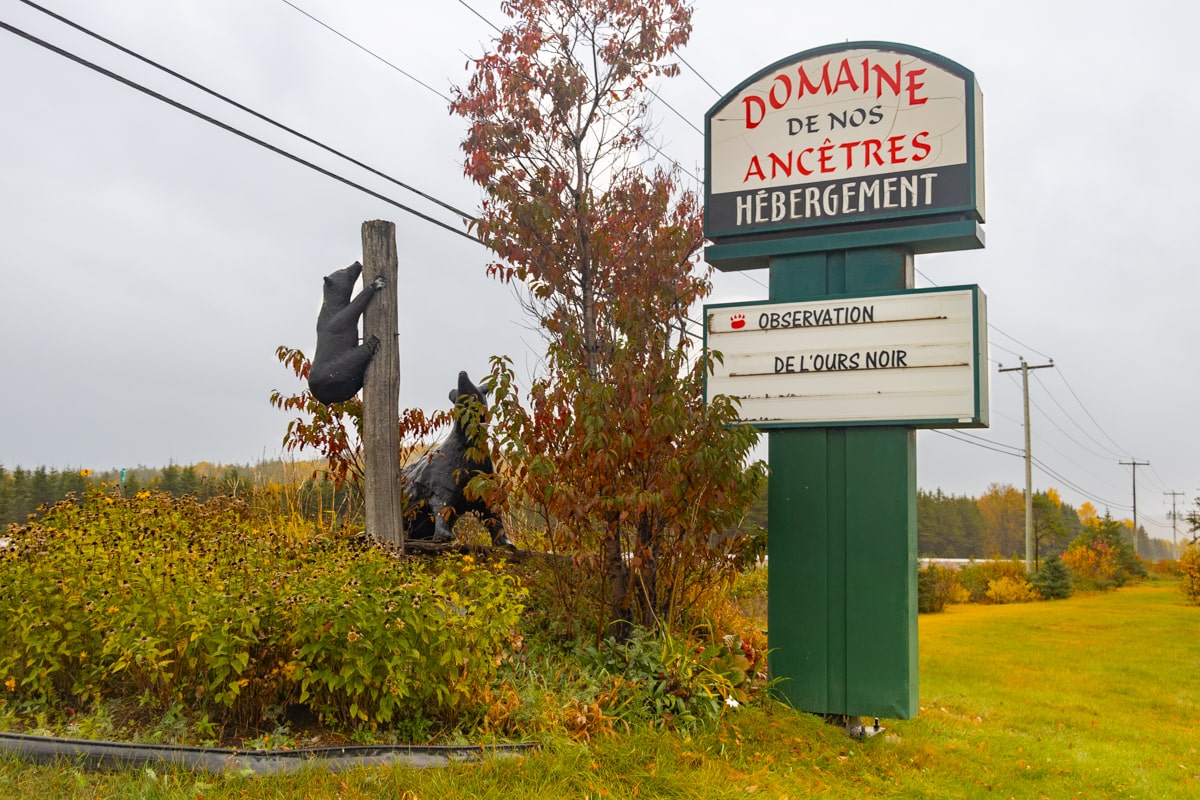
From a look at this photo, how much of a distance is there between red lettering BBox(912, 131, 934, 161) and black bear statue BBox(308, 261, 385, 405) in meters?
4.81

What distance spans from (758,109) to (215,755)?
6086 millimetres

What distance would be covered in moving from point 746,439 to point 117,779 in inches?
176

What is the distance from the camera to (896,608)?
22.5 ft

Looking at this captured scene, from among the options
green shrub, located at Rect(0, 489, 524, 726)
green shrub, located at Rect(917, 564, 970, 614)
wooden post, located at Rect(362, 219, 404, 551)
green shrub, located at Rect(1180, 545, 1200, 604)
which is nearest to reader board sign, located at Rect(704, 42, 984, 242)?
wooden post, located at Rect(362, 219, 404, 551)

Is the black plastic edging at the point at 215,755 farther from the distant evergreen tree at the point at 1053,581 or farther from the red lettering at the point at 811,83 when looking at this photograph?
the distant evergreen tree at the point at 1053,581

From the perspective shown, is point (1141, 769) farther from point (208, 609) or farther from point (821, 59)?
point (208, 609)

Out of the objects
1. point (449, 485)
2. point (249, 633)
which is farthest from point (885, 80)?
point (249, 633)

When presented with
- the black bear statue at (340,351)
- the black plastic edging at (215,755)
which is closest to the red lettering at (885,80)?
the black bear statue at (340,351)

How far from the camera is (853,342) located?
280 inches

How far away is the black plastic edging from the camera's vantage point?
15.2 feet

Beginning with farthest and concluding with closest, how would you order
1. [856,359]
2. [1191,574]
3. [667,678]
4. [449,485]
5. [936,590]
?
[1191,574] → [936,590] → [449,485] → [856,359] → [667,678]

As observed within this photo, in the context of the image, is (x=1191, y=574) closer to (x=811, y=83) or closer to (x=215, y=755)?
(x=811, y=83)

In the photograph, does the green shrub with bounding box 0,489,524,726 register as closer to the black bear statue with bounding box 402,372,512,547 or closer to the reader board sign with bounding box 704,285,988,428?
the reader board sign with bounding box 704,285,988,428

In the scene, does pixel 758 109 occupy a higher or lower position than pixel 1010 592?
higher
